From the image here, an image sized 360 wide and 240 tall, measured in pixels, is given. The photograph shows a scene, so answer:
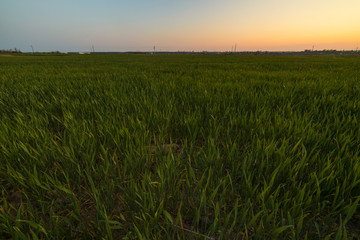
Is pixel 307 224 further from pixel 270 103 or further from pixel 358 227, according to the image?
pixel 270 103

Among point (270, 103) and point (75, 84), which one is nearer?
point (270, 103)

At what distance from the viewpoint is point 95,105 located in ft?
6.65

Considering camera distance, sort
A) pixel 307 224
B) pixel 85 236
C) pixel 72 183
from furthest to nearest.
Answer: pixel 72 183 < pixel 307 224 < pixel 85 236

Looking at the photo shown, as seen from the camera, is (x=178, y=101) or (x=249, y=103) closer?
(x=249, y=103)

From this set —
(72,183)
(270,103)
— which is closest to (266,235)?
(72,183)

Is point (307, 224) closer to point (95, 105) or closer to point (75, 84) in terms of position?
point (95, 105)

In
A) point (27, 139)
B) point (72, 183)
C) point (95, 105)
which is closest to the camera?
point (72, 183)

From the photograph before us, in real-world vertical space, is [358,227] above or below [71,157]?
below

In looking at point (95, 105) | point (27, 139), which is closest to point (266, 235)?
point (27, 139)

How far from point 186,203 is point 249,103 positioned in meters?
1.63

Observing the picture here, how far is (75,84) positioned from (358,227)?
3876 millimetres

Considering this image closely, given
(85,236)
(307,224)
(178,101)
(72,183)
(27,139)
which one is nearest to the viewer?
(85,236)

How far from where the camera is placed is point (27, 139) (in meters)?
1.19

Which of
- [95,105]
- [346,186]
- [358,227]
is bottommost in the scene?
[358,227]
